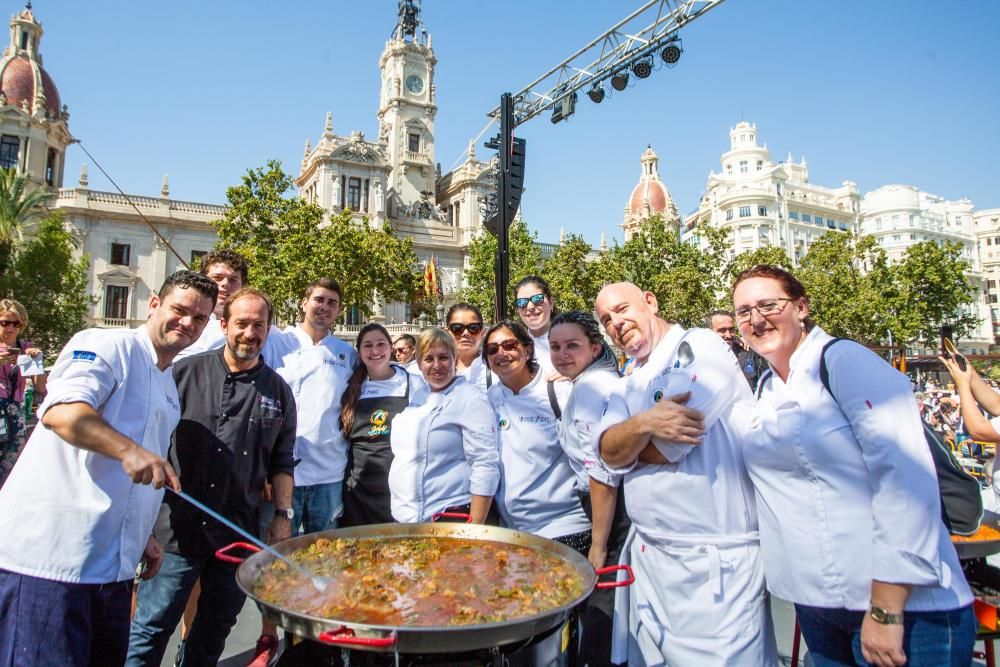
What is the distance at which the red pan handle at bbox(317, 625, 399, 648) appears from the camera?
5.96 feet

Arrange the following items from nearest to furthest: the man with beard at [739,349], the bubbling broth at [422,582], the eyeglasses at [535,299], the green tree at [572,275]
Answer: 1. the bubbling broth at [422,582]
2. the eyeglasses at [535,299]
3. the man with beard at [739,349]
4. the green tree at [572,275]

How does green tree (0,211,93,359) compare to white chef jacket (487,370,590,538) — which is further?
→ green tree (0,211,93,359)

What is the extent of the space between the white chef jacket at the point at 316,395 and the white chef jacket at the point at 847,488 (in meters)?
3.04

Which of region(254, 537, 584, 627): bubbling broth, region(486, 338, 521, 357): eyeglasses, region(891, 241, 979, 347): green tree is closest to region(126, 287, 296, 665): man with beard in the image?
region(254, 537, 584, 627): bubbling broth

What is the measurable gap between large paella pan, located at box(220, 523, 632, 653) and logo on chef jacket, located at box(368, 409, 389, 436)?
1376mm

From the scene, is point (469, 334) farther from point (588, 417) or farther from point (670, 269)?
point (670, 269)

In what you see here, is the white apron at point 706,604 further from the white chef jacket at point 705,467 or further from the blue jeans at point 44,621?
the blue jeans at point 44,621

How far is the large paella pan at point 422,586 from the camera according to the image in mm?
1860

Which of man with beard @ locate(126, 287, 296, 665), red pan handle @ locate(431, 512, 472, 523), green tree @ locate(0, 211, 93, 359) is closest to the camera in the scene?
man with beard @ locate(126, 287, 296, 665)

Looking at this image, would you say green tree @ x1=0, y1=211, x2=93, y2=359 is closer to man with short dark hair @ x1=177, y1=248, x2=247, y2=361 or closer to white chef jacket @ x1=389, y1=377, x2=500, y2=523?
man with short dark hair @ x1=177, y1=248, x2=247, y2=361

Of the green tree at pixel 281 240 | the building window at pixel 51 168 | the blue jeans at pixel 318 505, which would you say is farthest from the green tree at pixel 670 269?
the building window at pixel 51 168

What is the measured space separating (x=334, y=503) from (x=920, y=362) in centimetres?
3556

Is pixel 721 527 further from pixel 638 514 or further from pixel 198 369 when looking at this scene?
pixel 198 369

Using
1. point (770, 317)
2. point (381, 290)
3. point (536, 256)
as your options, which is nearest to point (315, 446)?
point (770, 317)
